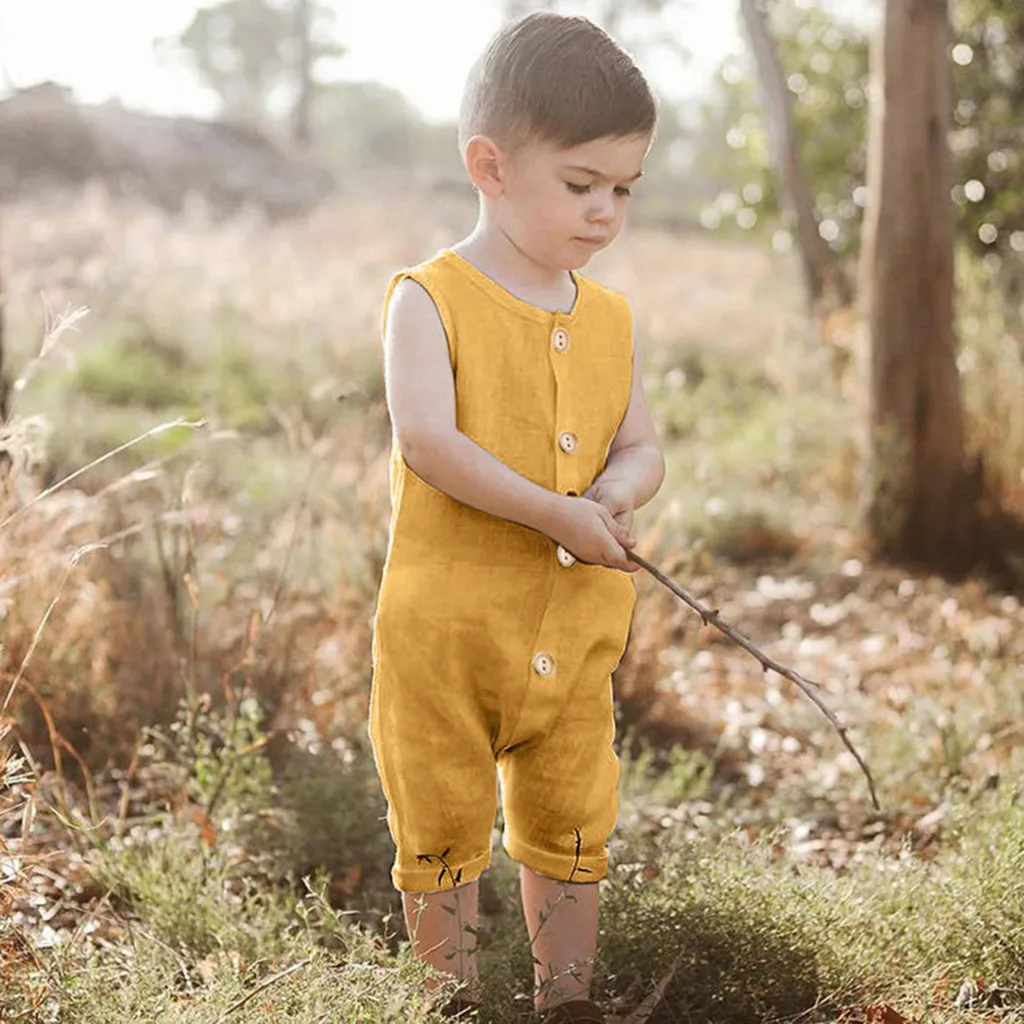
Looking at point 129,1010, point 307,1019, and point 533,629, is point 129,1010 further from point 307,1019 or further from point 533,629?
point 533,629

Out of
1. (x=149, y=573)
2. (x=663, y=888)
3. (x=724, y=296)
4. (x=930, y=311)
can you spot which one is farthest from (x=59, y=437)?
(x=724, y=296)

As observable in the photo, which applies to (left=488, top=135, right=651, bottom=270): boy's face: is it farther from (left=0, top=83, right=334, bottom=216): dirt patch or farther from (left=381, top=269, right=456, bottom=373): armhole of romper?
(left=0, top=83, right=334, bottom=216): dirt patch

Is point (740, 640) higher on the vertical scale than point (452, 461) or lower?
lower

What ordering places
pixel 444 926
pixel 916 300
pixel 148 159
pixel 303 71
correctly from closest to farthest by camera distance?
pixel 444 926 < pixel 916 300 < pixel 148 159 < pixel 303 71

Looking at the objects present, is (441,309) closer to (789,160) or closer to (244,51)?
(789,160)

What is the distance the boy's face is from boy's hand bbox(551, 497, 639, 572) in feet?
1.30

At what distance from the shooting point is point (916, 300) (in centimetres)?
576

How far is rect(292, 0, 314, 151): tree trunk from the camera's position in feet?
118

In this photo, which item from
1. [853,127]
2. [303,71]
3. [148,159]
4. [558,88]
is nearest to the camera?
[558,88]

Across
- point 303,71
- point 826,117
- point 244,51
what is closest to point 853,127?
point 826,117

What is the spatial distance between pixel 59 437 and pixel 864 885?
5382 millimetres

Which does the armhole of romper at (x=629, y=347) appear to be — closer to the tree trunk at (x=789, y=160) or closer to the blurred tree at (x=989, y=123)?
the tree trunk at (x=789, y=160)

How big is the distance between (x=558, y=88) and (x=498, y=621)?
0.81 metres

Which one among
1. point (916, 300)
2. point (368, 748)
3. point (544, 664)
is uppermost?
point (916, 300)
